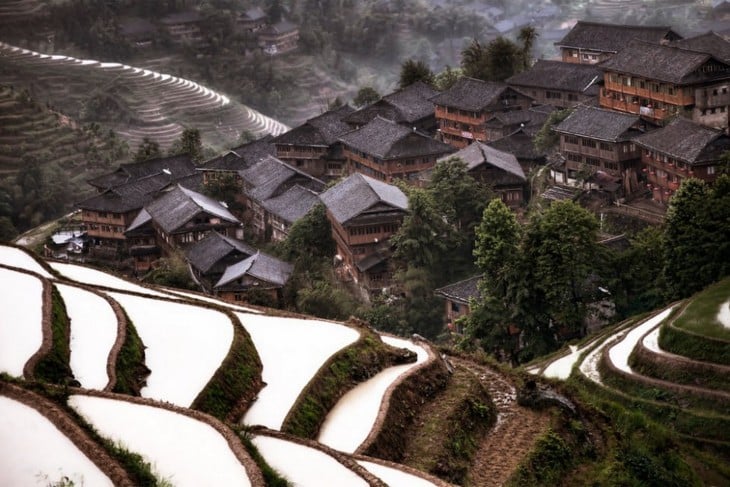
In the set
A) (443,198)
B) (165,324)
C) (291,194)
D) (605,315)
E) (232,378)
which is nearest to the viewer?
(232,378)

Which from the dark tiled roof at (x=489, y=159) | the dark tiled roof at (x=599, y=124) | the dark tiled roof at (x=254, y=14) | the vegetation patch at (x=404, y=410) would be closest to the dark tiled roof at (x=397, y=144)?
the dark tiled roof at (x=489, y=159)

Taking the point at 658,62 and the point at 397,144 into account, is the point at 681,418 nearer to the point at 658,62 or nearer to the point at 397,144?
the point at 658,62

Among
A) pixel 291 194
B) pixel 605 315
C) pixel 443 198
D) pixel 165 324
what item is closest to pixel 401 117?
pixel 291 194

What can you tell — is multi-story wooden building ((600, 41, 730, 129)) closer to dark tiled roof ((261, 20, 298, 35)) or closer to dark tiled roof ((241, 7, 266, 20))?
dark tiled roof ((261, 20, 298, 35))

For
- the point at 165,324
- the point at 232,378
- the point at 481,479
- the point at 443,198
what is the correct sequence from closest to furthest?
1. the point at 481,479
2. the point at 232,378
3. the point at 165,324
4. the point at 443,198

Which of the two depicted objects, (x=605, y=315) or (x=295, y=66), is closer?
(x=605, y=315)

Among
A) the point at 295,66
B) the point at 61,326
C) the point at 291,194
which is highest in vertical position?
the point at 61,326

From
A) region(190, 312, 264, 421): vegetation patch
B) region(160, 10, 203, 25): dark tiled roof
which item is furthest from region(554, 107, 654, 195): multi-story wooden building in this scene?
region(160, 10, 203, 25): dark tiled roof

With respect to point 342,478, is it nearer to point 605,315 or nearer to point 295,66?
point 605,315
